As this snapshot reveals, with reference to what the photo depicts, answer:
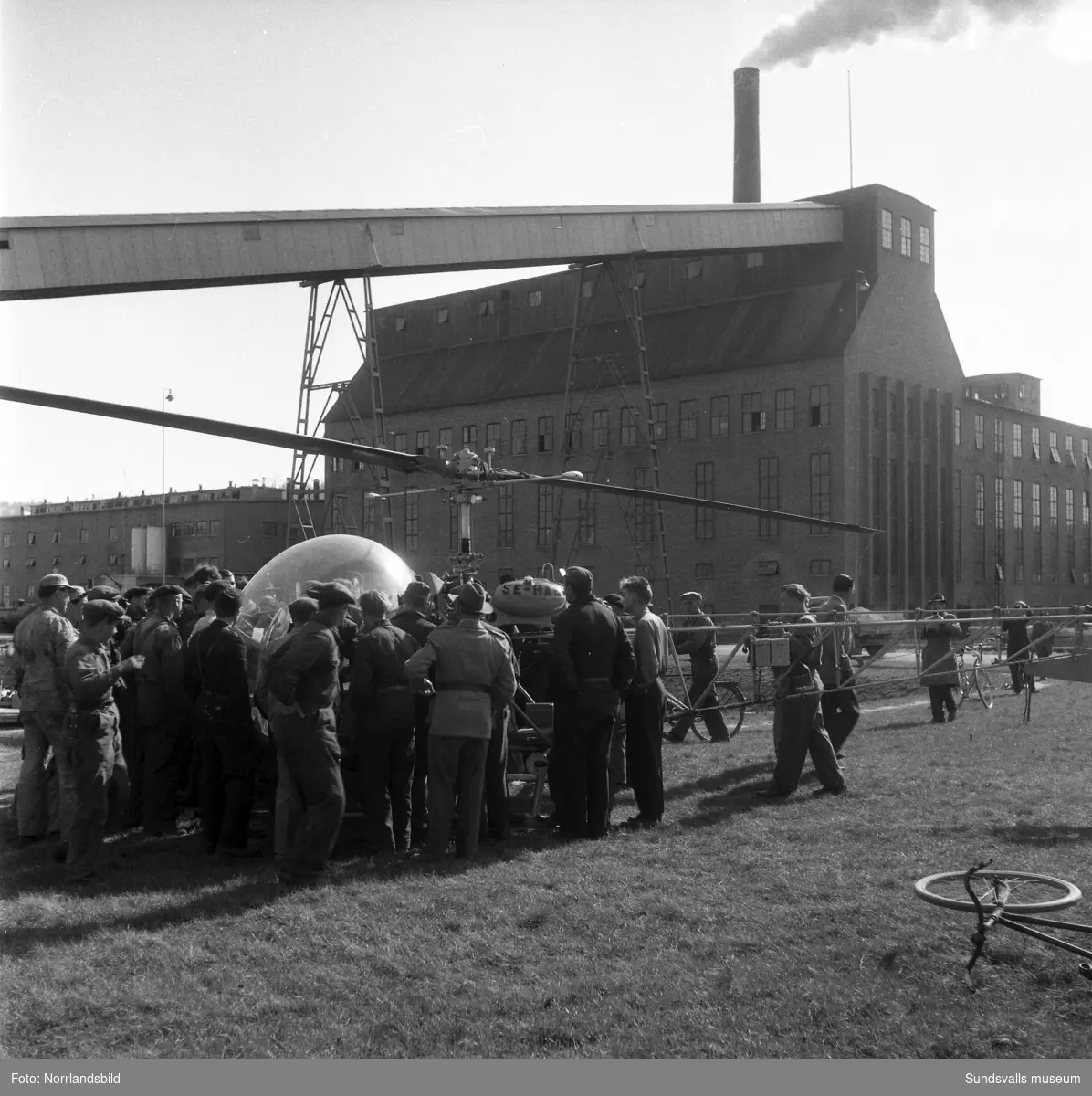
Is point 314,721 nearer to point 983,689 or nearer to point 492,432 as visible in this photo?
point 983,689

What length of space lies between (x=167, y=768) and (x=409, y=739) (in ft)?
7.18

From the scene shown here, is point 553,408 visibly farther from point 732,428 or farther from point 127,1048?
point 127,1048

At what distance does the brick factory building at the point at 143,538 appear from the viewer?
69.2 m

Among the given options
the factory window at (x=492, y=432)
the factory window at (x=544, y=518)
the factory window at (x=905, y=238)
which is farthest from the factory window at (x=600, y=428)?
the factory window at (x=905, y=238)

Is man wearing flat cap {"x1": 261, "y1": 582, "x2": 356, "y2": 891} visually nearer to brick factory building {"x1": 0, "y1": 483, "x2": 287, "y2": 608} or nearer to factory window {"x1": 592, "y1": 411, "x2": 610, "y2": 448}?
factory window {"x1": 592, "y1": 411, "x2": 610, "y2": 448}

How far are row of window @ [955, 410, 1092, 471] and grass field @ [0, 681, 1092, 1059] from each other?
49.9 m

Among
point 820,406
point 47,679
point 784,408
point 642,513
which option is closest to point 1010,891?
point 47,679

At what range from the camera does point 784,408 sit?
49.1 meters

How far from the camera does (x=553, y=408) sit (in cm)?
5597

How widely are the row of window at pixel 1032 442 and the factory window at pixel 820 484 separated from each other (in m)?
10.2

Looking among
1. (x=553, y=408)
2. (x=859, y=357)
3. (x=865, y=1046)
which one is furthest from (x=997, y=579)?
(x=865, y=1046)

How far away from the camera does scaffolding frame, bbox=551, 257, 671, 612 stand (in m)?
38.6

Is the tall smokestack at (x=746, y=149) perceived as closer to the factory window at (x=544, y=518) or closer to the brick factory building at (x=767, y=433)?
the brick factory building at (x=767, y=433)

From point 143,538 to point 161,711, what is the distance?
Result: 6573cm
